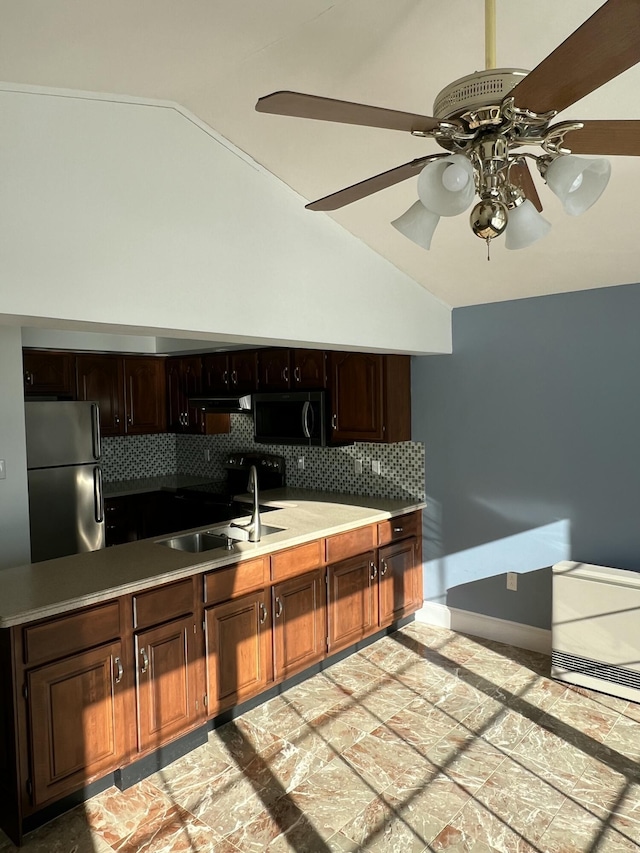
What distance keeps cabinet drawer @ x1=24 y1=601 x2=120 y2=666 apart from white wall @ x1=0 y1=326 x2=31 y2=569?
1.31 meters

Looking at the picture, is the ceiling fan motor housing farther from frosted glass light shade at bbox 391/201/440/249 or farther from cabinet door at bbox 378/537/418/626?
cabinet door at bbox 378/537/418/626

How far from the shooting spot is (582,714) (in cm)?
338

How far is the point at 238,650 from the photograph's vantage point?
330cm

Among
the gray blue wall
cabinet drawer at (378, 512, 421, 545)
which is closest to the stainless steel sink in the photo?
cabinet drawer at (378, 512, 421, 545)

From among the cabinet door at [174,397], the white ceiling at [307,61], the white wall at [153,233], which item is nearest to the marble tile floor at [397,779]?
the white wall at [153,233]

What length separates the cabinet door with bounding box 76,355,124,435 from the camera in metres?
5.14

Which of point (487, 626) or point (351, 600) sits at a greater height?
point (351, 600)

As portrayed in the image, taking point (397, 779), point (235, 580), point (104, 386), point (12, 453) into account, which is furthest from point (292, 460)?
point (397, 779)

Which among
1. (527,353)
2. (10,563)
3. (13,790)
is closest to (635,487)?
(527,353)

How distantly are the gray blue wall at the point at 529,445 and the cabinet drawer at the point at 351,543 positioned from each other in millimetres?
651

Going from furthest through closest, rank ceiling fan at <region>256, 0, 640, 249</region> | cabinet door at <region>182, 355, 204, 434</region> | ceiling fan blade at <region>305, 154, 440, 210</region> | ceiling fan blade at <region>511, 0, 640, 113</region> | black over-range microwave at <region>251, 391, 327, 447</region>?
cabinet door at <region>182, 355, 204, 434</region>, black over-range microwave at <region>251, 391, 327, 447</region>, ceiling fan blade at <region>305, 154, 440, 210</region>, ceiling fan at <region>256, 0, 640, 249</region>, ceiling fan blade at <region>511, 0, 640, 113</region>

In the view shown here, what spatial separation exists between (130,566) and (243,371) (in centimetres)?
228

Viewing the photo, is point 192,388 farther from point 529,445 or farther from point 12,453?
point 529,445

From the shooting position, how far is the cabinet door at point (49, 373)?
15.9ft
